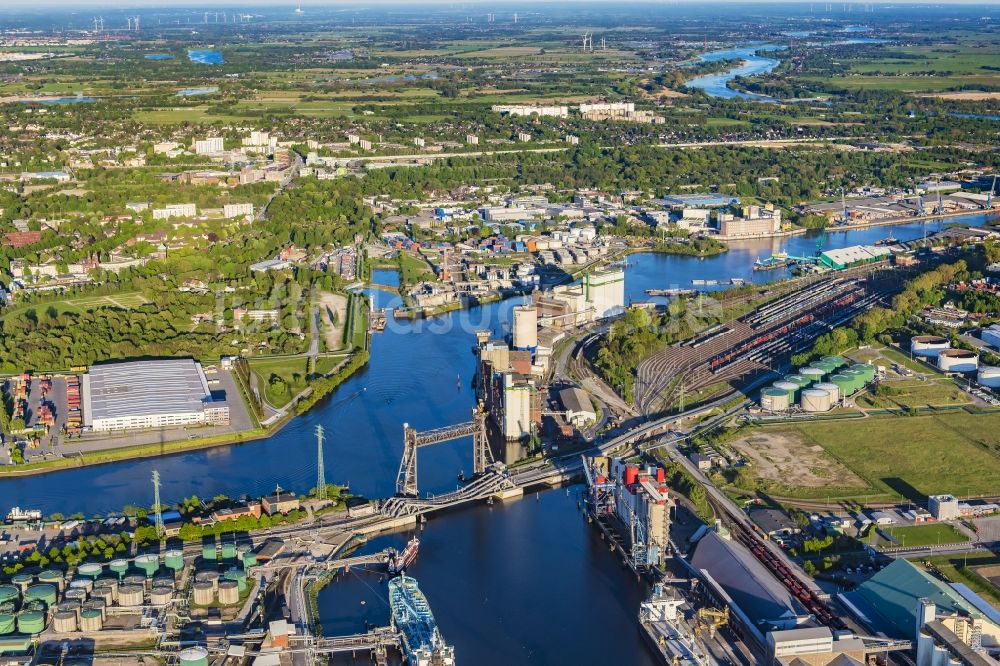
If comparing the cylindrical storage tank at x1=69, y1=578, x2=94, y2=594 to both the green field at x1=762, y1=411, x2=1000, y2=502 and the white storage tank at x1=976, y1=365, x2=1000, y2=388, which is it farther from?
the white storage tank at x1=976, y1=365, x2=1000, y2=388

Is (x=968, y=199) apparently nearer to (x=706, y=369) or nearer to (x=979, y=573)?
(x=706, y=369)

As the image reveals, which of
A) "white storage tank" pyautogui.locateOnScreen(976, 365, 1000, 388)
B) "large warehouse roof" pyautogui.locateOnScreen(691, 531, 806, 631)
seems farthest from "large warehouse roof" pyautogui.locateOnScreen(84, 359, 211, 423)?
"white storage tank" pyautogui.locateOnScreen(976, 365, 1000, 388)

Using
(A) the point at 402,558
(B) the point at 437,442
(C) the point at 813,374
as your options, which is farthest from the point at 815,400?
(A) the point at 402,558

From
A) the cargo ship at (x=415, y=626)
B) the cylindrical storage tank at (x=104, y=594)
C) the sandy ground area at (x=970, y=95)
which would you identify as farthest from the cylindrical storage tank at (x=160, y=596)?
the sandy ground area at (x=970, y=95)

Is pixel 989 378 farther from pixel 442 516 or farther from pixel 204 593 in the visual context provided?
pixel 204 593

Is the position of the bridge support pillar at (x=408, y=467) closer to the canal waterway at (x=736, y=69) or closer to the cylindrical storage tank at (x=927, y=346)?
the cylindrical storage tank at (x=927, y=346)

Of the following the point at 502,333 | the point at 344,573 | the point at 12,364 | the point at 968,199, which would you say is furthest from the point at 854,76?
the point at 344,573
